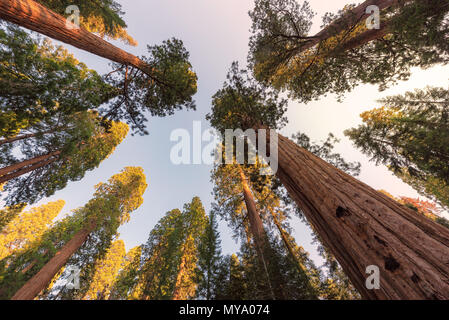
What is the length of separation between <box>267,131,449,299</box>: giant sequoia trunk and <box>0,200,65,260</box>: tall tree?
2306 centimetres

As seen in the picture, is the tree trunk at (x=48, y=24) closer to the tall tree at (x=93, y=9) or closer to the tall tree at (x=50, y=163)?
the tall tree at (x=50, y=163)

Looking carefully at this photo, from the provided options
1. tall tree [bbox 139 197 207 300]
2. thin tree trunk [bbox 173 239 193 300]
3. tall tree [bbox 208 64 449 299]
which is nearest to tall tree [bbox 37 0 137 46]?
tall tree [bbox 208 64 449 299]

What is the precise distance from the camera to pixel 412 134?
7480 millimetres

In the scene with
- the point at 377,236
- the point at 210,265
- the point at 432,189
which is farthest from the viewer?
the point at 432,189

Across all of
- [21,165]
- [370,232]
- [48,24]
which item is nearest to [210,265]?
[370,232]

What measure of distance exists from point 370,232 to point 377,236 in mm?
59

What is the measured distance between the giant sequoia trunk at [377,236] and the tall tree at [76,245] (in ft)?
33.8

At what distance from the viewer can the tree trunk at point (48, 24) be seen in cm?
298

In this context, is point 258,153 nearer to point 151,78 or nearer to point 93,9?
point 151,78

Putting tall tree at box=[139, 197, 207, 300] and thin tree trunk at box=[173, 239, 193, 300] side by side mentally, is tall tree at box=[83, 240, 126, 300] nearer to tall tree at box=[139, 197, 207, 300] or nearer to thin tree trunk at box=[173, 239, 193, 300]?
tall tree at box=[139, 197, 207, 300]
